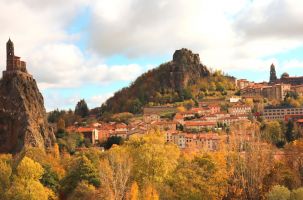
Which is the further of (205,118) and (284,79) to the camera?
(284,79)

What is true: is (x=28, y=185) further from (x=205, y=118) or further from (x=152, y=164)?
(x=205, y=118)

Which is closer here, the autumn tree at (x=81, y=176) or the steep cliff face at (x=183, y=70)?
the autumn tree at (x=81, y=176)

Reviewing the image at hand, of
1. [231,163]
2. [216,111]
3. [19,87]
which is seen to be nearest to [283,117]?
[216,111]

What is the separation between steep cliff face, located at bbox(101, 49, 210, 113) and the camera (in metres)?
150

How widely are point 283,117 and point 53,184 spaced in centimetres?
7755

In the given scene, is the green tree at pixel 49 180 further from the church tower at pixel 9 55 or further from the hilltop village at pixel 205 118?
the church tower at pixel 9 55

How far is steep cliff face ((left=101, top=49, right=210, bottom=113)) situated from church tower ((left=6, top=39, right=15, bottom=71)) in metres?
63.5

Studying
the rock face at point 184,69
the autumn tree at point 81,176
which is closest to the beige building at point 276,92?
the rock face at point 184,69

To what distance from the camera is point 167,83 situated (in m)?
158

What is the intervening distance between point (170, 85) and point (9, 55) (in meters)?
77.1

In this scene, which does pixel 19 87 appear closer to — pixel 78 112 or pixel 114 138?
pixel 114 138

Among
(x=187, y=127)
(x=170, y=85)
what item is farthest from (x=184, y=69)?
(x=187, y=127)

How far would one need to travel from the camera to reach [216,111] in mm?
128250

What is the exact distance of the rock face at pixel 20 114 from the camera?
250ft
